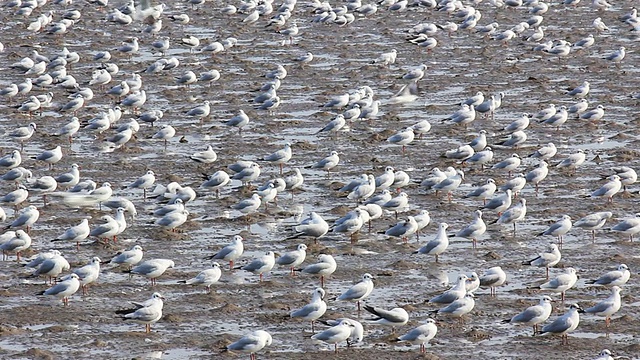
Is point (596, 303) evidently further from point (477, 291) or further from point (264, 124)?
point (264, 124)

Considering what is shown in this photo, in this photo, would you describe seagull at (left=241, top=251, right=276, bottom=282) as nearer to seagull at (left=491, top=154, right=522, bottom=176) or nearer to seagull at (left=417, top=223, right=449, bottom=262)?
seagull at (left=417, top=223, right=449, bottom=262)

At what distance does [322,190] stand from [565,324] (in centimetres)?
932

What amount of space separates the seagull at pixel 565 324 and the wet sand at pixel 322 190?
0.16 metres

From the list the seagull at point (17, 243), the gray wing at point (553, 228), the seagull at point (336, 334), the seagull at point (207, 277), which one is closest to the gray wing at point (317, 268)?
the seagull at point (207, 277)

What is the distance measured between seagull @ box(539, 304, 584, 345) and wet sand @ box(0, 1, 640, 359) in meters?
0.16

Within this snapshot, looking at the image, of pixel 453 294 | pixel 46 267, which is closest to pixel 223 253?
pixel 46 267

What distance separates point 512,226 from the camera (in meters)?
23.9

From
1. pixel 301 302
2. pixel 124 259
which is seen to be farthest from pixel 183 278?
pixel 301 302

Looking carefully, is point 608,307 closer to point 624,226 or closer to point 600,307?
point 600,307

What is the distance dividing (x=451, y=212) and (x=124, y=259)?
6.48m

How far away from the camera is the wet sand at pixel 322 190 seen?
18219 millimetres

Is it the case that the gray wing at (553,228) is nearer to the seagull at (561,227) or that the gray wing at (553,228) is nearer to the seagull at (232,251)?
the seagull at (561,227)

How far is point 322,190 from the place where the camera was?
26.4 metres

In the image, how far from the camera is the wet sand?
18219mm
